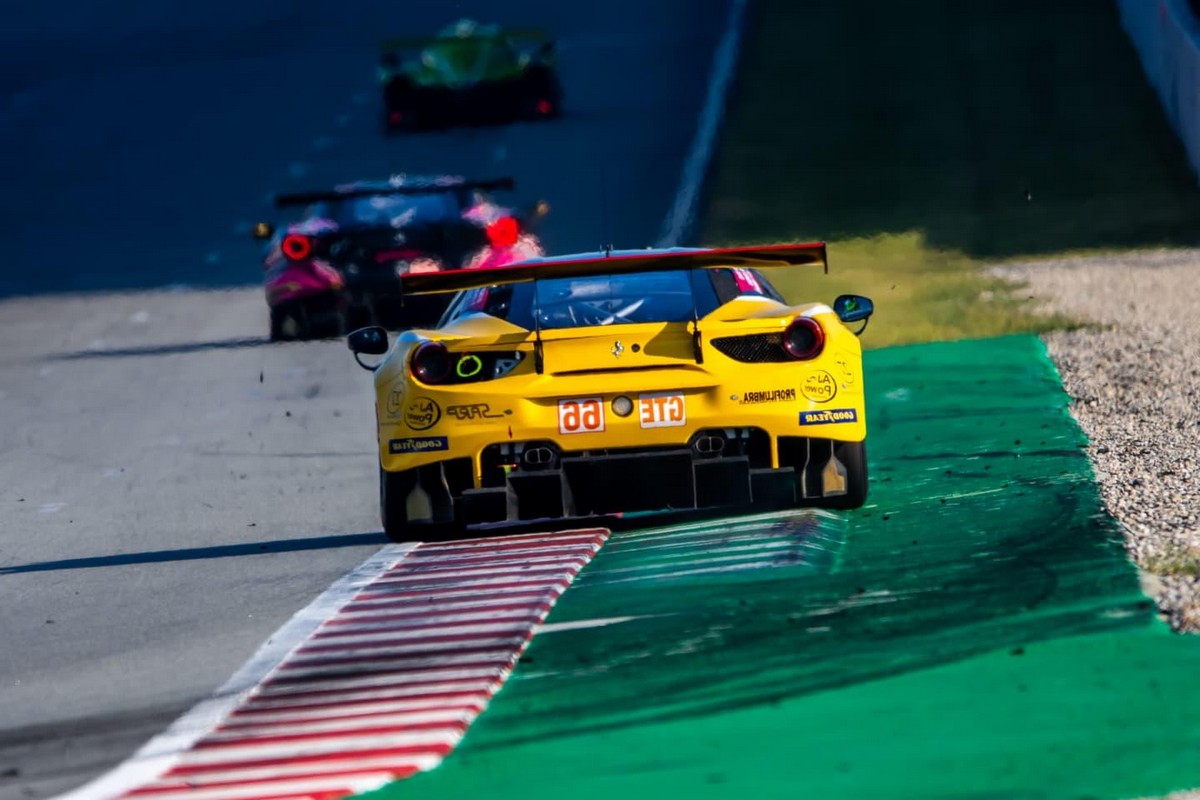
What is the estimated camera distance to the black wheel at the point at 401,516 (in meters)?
9.46

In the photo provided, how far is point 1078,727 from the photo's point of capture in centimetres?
589

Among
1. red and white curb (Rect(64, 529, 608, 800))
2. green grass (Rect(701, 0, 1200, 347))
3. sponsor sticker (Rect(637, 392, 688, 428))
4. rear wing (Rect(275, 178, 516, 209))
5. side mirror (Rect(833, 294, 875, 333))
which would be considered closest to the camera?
red and white curb (Rect(64, 529, 608, 800))

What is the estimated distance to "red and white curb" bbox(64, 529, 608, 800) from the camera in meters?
6.07

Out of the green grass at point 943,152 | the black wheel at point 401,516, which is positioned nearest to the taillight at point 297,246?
the green grass at point 943,152

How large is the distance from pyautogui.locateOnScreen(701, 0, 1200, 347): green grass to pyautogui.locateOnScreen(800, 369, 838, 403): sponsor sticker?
7.69m

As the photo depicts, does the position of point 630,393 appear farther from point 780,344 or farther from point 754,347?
point 780,344

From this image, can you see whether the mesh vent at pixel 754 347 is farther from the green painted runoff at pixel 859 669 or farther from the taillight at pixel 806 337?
the green painted runoff at pixel 859 669

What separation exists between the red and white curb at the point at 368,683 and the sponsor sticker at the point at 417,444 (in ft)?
1.47

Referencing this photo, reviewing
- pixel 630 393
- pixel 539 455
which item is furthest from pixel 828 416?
pixel 539 455

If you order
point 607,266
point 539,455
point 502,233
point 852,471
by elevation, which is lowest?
point 852,471

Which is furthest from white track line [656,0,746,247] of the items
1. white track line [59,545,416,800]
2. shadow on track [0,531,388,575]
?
white track line [59,545,416,800]

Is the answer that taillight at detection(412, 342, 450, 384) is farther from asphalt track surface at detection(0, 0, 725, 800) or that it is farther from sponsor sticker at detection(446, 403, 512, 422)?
asphalt track surface at detection(0, 0, 725, 800)

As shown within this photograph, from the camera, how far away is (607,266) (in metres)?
9.20

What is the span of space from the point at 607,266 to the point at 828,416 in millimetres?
1039
